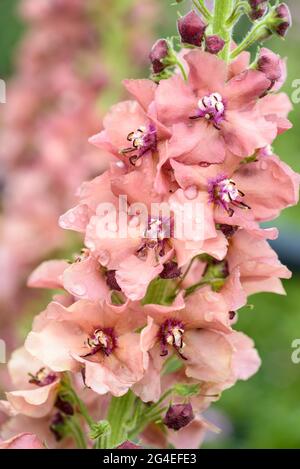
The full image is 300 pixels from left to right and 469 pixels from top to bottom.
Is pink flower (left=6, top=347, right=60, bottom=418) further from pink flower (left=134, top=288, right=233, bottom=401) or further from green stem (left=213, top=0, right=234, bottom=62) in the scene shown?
green stem (left=213, top=0, right=234, bottom=62)

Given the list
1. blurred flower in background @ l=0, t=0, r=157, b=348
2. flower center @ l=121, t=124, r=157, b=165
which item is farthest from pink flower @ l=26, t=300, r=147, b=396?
blurred flower in background @ l=0, t=0, r=157, b=348

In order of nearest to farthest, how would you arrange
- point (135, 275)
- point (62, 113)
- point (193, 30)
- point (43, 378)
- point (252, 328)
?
point (135, 275) < point (193, 30) < point (43, 378) < point (62, 113) < point (252, 328)

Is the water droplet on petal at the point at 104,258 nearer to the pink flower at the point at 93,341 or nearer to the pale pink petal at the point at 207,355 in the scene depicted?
the pink flower at the point at 93,341

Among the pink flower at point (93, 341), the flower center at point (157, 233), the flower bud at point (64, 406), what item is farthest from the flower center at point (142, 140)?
the flower bud at point (64, 406)

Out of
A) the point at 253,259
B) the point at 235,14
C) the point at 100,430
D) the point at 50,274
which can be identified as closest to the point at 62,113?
the point at 50,274

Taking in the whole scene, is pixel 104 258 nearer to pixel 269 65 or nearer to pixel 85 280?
pixel 85 280
